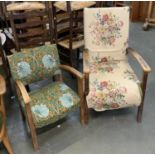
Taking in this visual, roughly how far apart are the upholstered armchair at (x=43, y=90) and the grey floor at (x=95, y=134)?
0.55ft

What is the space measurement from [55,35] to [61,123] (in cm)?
96

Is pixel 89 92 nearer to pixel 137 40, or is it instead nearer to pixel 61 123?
pixel 61 123

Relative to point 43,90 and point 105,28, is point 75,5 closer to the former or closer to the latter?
point 105,28

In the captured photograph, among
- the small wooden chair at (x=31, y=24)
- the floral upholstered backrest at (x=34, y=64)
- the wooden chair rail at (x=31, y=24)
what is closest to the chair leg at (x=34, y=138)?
the floral upholstered backrest at (x=34, y=64)

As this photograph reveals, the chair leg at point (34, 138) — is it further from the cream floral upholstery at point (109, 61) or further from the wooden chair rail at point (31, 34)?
the wooden chair rail at point (31, 34)

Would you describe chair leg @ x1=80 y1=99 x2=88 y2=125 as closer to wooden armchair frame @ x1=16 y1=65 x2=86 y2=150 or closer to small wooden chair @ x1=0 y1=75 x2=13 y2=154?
wooden armchair frame @ x1=16 y1=65 x2=86 y2=150

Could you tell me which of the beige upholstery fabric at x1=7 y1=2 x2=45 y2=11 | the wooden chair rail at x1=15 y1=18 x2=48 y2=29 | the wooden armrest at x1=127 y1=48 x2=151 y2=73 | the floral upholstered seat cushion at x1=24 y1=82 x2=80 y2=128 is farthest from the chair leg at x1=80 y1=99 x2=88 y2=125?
the beige upholstery fabric at x1=7 y1=2 x2=45 y2=11

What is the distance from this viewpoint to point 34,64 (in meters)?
2.04

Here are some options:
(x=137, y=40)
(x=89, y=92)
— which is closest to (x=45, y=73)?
(x=89, y=92)

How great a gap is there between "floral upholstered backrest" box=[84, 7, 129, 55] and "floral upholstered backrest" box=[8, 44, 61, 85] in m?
0.43

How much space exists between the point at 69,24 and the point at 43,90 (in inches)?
31.7

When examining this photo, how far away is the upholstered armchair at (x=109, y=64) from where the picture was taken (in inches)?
79.4

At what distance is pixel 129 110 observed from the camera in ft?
8.02

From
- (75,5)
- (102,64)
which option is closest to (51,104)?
(102,64)
